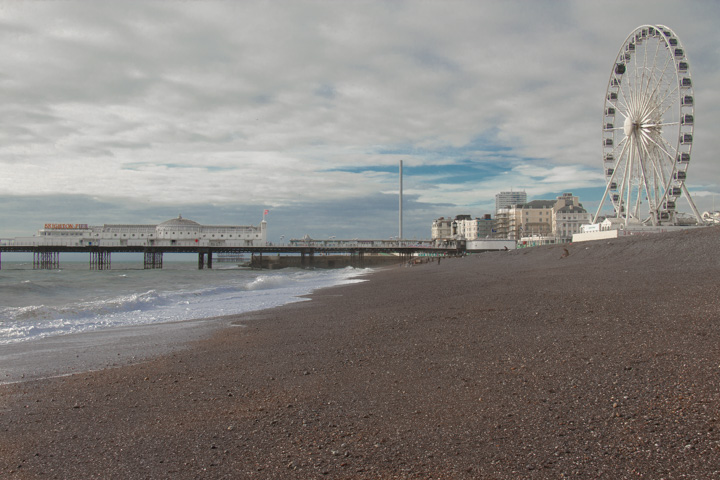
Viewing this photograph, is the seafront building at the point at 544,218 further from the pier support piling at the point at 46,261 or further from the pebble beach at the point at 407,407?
the pebble beach at the point at 407,407

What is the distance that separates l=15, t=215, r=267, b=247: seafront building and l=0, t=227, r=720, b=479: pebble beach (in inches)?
2725

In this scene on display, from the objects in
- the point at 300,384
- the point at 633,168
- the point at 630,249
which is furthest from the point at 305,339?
the point at 633,168

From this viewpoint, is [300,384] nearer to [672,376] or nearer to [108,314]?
[672,376]

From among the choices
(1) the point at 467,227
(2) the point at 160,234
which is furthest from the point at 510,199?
(2) the point at 160,234

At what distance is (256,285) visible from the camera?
24719 millimetres

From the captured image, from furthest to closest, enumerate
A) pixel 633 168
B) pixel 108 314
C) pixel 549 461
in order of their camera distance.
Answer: pixel 633 168, pixel 108 314, pixel 549 461

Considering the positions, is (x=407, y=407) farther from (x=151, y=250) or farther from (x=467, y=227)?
(x=467, y=227)

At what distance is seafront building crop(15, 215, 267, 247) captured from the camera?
70.2m

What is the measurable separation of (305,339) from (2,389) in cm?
372

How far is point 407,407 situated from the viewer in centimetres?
383

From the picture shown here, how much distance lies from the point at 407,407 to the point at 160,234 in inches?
3063

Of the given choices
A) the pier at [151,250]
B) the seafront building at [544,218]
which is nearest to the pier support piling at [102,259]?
the pier at [151,250]

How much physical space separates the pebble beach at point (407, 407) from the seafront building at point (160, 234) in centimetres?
6922

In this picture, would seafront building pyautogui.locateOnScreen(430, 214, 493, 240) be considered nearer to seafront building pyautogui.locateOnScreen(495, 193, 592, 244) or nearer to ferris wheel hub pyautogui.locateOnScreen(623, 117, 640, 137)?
seafront building pyautogui.locateOnScreen(495, 193, 592, 244)
